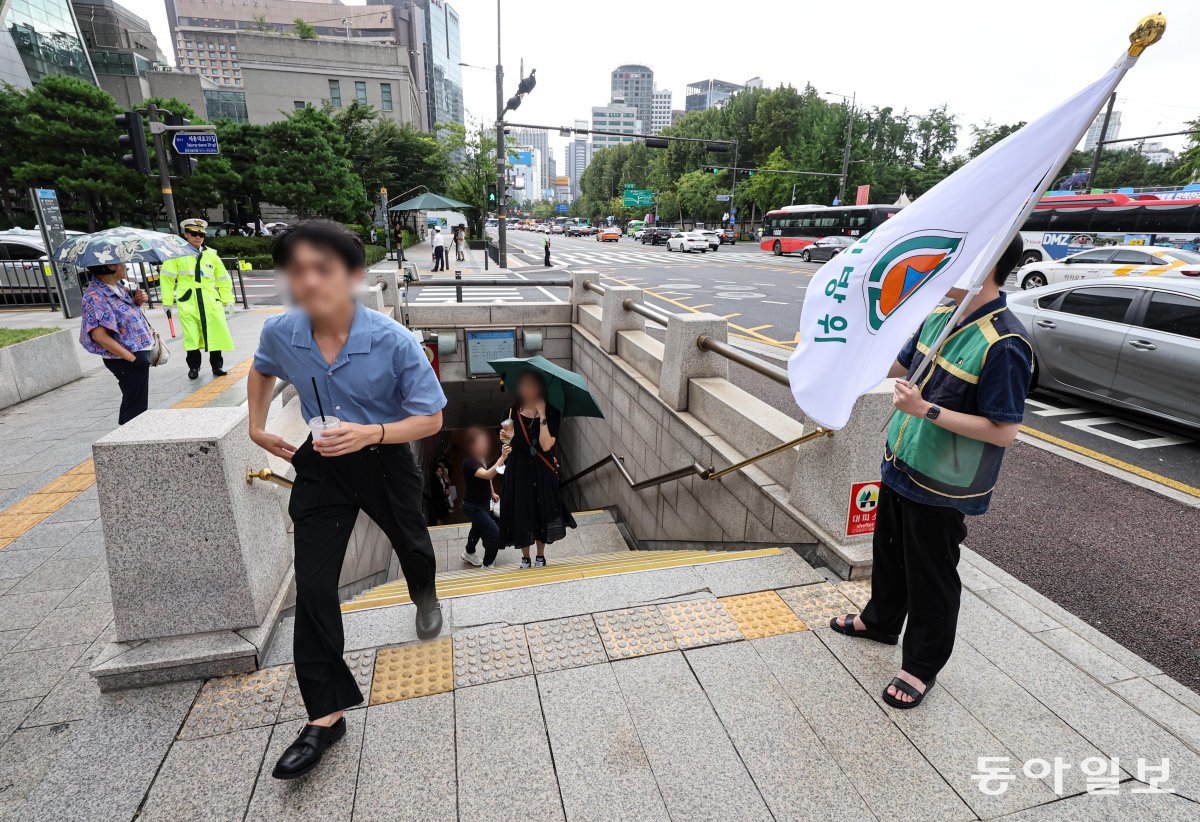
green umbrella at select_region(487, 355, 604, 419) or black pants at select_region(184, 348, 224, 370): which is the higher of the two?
green umbrella at select_region(487, 355, 604, 419)

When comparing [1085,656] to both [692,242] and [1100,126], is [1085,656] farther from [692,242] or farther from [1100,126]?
[1100,126]

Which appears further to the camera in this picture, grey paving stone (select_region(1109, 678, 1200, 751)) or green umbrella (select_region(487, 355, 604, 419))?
green umbrella (select_region(487, 355, 604, 419))

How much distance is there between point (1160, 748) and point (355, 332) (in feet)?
11.6

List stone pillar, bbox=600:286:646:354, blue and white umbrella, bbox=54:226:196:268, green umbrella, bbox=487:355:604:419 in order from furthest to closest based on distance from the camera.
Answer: stone pillar, bbox=600:286:646:354, blue and white umbrella, bbox=54:226:196:268, green umbrella, bbox=487:355:604:419

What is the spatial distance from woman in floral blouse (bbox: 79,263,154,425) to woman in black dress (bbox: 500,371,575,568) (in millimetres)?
3619

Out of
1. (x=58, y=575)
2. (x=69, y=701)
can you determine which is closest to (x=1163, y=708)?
(x=69, y=701)

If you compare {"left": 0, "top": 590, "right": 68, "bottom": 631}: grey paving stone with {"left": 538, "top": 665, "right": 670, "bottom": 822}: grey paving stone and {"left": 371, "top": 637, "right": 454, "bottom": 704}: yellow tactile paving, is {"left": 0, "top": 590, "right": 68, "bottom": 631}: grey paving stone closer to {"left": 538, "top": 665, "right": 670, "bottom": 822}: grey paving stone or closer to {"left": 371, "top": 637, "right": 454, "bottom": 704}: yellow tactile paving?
{"left": 371, "top": 637, "right": 454, "bottom": 704}: yellow tactile paving

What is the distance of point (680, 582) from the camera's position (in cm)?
363

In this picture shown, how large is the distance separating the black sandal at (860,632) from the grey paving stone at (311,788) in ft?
7.45

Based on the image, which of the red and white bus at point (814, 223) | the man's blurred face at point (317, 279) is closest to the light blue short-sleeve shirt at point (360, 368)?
the man's blurred face at point (317, 279)

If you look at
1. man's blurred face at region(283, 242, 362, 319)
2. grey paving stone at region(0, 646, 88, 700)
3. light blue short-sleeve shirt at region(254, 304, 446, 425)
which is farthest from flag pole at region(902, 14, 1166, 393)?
grey paving stone at region(0, 646, 88, 700)

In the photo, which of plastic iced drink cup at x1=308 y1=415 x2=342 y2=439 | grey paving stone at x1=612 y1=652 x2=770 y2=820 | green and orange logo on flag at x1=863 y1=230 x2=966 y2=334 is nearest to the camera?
plastic iced drink cup at x1=308 y1=415 x2=342 y2=439

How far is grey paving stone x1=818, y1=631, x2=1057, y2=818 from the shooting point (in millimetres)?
2205

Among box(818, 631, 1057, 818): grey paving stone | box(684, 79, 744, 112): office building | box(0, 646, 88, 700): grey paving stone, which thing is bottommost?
box(0, 646, 88, 700): grey paving stone
